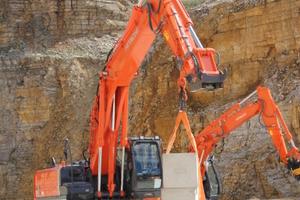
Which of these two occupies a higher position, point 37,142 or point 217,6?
point 217,6

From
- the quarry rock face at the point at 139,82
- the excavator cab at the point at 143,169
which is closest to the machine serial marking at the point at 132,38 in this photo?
the excavator cab at the point at 143,169

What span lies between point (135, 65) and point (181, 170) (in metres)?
3.65

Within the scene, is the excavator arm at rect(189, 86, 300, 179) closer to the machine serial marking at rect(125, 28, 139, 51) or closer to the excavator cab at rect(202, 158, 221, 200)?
the excavator cab at rect(202, 158, 221, 200)

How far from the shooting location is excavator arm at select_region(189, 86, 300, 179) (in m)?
12.6

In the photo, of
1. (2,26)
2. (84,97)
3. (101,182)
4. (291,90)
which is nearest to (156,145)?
(101,182)

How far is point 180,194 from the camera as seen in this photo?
278 inches

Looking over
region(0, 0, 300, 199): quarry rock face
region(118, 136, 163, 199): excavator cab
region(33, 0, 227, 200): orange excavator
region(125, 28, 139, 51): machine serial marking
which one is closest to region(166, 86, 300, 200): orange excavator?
region(118, 136, 163, 199): excavator cab

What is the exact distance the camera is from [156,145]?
1034 centimetres

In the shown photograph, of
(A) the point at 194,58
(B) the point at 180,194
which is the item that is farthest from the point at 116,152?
(A) the point at 194,58

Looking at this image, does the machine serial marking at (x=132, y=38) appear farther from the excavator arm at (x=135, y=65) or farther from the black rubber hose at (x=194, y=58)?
the black rubber hose at (x=194, y=58)

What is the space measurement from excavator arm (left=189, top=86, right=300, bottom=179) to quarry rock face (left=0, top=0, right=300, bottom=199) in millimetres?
3195

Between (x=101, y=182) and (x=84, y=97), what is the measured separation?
43.4 ft

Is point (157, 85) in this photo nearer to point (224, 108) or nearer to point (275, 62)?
point (224, 108)

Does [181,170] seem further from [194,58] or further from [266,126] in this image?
[266,126]
